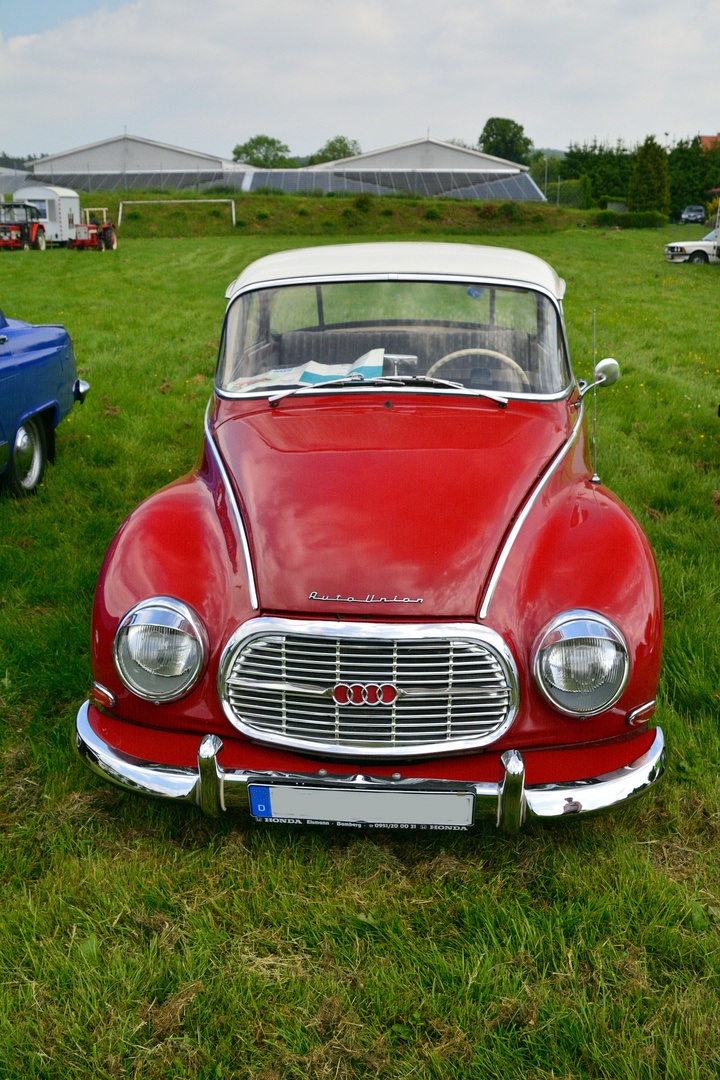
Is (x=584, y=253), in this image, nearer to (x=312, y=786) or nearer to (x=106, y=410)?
(x=106, y=410)

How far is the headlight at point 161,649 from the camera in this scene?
2504 millimetres

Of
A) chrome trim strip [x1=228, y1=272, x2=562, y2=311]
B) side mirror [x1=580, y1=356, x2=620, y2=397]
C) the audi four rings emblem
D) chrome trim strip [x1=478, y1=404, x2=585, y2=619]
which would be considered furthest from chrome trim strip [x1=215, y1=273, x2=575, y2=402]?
the audi four rings emblem

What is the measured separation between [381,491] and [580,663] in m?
Result: 0.87

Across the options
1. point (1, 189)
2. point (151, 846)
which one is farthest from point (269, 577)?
point (1, 189)

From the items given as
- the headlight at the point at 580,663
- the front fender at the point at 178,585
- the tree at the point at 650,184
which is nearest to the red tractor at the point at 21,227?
the front fender at the point at 178,585

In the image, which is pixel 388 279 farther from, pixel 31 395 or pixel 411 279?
pixel 31 395

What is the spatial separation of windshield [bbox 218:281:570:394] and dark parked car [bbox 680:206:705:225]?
191ft

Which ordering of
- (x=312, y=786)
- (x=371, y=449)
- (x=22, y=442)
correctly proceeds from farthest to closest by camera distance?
(x=22, y=442), (x=371, y=449), (x=312, y=786)

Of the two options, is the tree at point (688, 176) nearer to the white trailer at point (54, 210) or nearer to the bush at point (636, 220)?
the bush at point (636, 220)

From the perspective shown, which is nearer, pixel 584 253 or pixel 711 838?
pixel 711 838

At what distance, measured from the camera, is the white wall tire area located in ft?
18.1

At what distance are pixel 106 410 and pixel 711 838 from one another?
619cm

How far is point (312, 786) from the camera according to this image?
96.7 inches

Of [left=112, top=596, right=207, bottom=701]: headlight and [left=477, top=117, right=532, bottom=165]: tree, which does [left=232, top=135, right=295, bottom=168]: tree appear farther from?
[left=112, top=596, right=207, bottom=701]: headlight
